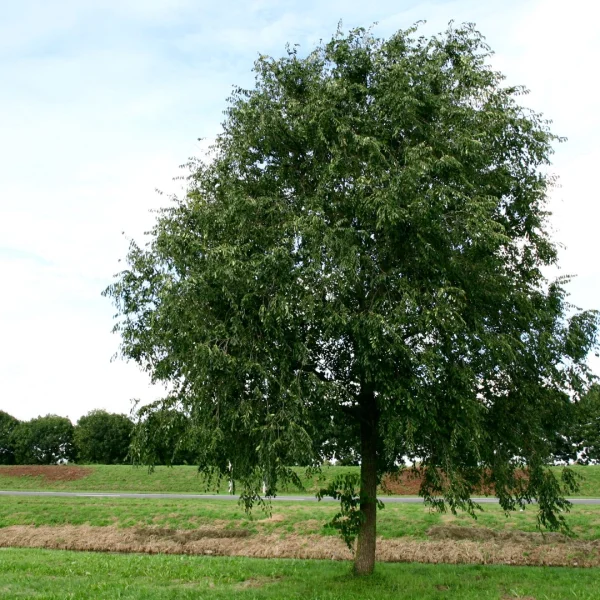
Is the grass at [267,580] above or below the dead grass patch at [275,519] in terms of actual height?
below

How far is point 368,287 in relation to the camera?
1362 centimetres

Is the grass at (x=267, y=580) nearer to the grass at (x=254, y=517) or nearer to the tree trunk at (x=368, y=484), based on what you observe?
the tree trunk at (x=368, y=484)

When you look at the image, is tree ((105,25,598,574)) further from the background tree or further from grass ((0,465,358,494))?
grass ((0,465,358,494))

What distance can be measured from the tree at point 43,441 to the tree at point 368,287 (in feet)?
250

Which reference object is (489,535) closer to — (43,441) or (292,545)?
(292,545)

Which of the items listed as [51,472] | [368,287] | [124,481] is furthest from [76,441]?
[368,287]

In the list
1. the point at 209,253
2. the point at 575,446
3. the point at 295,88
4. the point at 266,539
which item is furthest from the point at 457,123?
the point at 575,446

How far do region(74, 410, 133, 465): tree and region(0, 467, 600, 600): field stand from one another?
4695 cm

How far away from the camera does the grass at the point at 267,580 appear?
46.3 ft

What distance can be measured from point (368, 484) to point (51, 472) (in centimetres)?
4449

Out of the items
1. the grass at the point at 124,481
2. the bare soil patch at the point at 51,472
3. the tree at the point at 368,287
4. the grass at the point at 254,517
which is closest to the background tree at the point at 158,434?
the tree at the point at 368,287

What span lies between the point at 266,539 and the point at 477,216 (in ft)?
51.5

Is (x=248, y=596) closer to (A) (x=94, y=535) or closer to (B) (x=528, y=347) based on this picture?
(B) (x=528, y=347)

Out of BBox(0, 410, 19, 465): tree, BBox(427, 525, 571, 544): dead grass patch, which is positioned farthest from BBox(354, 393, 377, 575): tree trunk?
BBox(0, 410, 19, 465): tree
